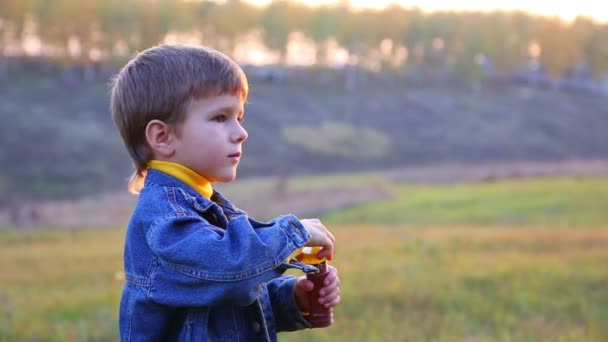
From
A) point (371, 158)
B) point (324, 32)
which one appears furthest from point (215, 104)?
point (324, 32)

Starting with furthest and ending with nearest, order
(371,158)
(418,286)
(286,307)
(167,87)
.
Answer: (371,158)
(418,286)
(286,307)
(167,87)

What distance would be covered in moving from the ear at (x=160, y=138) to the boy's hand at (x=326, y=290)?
571mm

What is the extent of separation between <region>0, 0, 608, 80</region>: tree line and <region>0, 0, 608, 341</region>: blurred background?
17 centimetres

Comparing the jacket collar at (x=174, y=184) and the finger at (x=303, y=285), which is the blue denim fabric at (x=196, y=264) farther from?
the finger at (x=303, y=285)

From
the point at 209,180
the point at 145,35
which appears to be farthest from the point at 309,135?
the point at 209,180

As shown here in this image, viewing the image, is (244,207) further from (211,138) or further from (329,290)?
(211,138)

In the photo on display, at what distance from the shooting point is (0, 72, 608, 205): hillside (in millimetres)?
32875

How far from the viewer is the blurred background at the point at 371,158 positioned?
21.2 feet

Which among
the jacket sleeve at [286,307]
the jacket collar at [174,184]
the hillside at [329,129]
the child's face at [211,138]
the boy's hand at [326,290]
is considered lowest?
the hillside at [329,129]

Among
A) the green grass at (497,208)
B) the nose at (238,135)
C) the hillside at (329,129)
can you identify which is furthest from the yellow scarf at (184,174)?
the hillside at (329,129)

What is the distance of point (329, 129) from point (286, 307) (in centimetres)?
4343

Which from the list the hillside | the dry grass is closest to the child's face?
the dry grass

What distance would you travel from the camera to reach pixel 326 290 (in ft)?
7.32

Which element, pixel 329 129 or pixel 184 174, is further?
pixel 329 129
